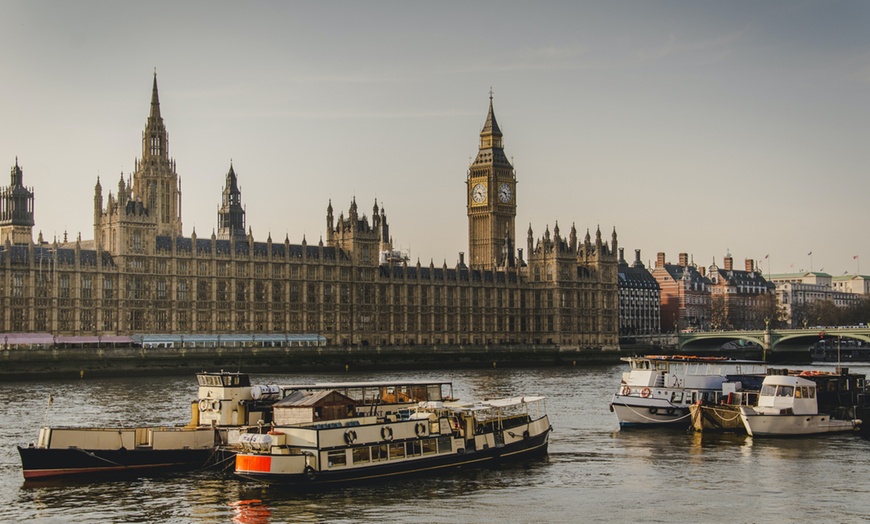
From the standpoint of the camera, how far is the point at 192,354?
137500 millimetres

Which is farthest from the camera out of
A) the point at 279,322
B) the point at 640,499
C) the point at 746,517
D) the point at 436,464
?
the point at 279,322

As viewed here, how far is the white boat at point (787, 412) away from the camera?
6869cm

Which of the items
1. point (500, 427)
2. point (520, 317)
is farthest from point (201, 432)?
point (520, 317)

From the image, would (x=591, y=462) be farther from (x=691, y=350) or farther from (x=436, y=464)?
(x=691, y=350)

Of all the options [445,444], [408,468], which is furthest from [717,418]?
[408,468]

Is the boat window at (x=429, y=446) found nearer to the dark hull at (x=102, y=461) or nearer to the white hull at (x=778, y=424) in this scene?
the dark hull at (x=102, y=461)

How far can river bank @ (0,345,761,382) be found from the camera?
406 ft

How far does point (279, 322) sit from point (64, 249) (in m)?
29.8

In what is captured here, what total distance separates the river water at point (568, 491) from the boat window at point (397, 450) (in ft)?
4.04

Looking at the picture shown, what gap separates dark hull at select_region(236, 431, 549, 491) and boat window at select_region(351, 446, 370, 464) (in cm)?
33

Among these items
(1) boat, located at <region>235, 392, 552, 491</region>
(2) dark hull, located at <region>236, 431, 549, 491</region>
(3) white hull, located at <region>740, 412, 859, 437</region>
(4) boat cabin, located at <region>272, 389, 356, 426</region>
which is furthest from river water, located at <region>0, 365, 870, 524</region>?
(4) boat cabin, located at <region>272, 389, 356, 426</region>

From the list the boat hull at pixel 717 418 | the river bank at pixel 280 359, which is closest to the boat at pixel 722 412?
the boat hull at pixel 717 418

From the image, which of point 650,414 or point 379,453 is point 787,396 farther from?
point 379,453

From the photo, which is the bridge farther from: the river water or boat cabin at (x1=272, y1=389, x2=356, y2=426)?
boat cabin at (x1=272, y1=389, x2=356, y2=426)
